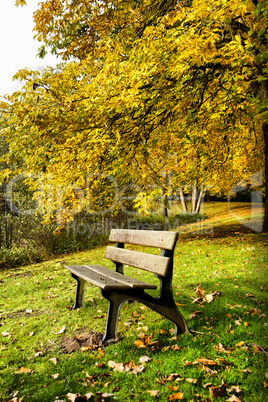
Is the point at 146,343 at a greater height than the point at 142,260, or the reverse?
the point at 142,260

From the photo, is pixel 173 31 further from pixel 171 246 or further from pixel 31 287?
pixel 31 287

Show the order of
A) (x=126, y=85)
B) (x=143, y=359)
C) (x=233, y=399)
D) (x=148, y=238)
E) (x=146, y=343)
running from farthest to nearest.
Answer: (x=126, y=85) < (x=148, y=238) < (x=146, y=343) < (x=143, y=359) < (x=233, y=399)

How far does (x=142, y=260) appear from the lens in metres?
Result: 3.31

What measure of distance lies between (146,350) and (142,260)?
907 mm

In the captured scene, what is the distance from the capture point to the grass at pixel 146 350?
2275mm

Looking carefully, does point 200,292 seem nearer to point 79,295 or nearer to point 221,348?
point 221,348

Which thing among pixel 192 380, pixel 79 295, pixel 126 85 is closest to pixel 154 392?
pixel 192 380

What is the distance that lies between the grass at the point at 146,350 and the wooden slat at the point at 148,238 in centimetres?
95

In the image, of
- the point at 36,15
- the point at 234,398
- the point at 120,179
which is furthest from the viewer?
the point at 120,179

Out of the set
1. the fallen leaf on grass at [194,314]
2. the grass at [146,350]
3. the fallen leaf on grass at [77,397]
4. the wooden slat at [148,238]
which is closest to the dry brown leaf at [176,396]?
the grass at [146,350]

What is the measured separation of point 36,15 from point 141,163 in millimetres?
3534

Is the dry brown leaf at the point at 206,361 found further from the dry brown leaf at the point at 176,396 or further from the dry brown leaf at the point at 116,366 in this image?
the dry brown leaf at the point at 116,366

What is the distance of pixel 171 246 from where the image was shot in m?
2.89

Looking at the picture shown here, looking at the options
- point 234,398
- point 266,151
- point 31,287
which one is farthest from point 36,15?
point 266,151
